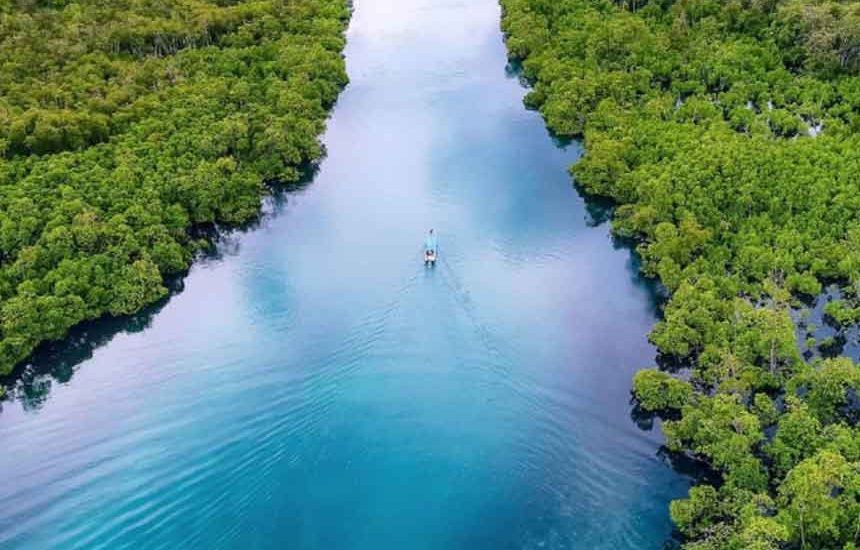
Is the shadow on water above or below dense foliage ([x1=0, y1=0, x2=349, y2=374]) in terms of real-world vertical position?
below

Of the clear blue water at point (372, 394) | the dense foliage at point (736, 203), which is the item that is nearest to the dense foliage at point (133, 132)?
the clear blue water at point (372, 394)

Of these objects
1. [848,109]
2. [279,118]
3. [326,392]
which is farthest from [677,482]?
[279,118]

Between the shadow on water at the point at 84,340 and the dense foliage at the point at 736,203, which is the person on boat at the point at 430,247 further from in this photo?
the shadow on water at the point at 84,340

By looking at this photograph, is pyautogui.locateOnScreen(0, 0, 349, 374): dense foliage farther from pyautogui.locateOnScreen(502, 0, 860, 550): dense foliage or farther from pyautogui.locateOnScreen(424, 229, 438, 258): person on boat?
pyautogui.locateOnScreen(502, 0, 860, 550): dense foliage

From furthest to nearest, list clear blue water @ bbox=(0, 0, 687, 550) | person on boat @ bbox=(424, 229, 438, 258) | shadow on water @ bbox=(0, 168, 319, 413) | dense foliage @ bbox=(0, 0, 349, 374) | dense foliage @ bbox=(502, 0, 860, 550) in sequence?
person on boat @ bbox=(424, 229, 438, 258) < dense foliage @ bbox=(0, 0, 349, 374) < shadow on water @ bbox=(0, 168, 319, 413) < clear blue water @ bbox=(0, 0, 687, 550) < dense foliage @ bbox=(502, 0, 860, 550)

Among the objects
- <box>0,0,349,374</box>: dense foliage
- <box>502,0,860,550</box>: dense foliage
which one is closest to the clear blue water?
<box>0,0,349,374</box>: dense foliage

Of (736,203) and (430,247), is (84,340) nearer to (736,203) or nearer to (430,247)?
(430,247)

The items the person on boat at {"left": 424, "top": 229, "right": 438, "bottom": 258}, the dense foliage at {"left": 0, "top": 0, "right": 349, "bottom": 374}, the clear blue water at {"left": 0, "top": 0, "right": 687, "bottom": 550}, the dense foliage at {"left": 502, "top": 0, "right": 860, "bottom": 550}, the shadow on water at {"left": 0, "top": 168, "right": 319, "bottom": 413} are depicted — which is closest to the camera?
the dense foliage at {"left": 502, "top": 0, "right": 860, "bottom": 550}
